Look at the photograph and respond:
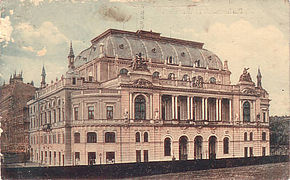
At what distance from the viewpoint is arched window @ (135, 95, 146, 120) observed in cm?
1183

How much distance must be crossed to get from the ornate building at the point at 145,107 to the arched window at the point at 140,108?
1.2 inches

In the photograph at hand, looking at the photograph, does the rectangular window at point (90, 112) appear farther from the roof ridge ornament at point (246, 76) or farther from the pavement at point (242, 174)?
the roof ridge ornament at point (246, 76)

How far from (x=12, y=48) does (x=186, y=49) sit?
212 inches

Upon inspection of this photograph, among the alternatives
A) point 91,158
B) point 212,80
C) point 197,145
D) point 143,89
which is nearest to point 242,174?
point 197,145

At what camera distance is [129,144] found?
11.6m

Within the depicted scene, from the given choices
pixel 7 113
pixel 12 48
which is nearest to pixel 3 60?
pixel 12 48

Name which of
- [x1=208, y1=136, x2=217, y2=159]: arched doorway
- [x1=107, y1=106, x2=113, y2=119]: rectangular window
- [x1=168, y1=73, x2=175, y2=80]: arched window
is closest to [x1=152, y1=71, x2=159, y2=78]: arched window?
[x1=168, y1=73, x2=175, y2=80]: arched window

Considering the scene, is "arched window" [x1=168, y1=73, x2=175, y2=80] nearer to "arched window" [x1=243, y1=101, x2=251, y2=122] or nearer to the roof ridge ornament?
the roof ridge ornament

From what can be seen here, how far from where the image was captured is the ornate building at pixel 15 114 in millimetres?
10242

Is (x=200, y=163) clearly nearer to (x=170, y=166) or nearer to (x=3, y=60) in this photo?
(x=170, y=166)

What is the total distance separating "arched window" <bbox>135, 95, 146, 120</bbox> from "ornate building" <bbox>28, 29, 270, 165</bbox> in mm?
30

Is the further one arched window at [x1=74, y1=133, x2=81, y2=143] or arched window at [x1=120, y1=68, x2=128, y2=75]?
arched window at [x1=120, y1=68, x2=128, y2=75]

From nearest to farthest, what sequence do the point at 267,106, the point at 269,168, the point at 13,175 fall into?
the point at 13,175 < the point at 269,168 < the point at 267,106

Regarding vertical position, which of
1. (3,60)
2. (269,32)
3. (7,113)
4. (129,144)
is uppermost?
(269,32)
